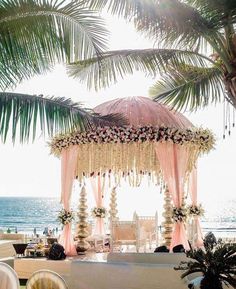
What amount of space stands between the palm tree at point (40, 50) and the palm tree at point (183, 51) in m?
0.36

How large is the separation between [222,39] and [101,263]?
3.52 meters

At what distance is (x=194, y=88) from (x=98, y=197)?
613 cm

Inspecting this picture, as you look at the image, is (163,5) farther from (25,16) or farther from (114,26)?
(25,16)

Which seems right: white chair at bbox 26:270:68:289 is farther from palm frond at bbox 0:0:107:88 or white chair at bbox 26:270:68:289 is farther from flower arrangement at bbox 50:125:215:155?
flower arrangement at bbox 50:125:215:155

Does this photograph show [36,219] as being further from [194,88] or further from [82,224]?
[194,88]

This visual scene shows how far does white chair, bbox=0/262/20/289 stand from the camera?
4.75m

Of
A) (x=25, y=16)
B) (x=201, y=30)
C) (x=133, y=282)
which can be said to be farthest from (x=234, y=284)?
(x=25, y=16)

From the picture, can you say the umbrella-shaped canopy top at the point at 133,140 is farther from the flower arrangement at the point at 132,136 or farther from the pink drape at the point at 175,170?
the pink drape at the point at 175,170

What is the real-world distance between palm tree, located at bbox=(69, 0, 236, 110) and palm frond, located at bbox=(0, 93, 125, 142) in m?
0.89

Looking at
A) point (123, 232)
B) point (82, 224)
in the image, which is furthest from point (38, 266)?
point (82, 224)

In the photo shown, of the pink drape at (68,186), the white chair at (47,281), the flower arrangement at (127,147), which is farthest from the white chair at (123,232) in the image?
the white chair at (47,281)

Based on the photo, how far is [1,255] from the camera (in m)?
12.1

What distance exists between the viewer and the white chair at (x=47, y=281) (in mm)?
4899

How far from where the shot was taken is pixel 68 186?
10.6 meters
